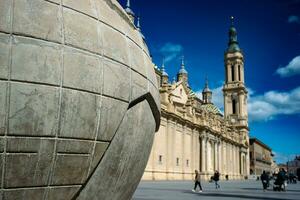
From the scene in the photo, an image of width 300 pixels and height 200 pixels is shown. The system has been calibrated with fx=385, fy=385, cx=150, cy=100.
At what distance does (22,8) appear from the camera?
3330 millimetres

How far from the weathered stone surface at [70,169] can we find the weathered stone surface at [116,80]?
0.67 m

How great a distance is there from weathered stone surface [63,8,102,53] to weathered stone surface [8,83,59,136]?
535 millimetres

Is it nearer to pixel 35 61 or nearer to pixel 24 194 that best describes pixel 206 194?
pixel 24 194

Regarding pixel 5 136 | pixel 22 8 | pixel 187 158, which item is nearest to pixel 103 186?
pixel 5 136

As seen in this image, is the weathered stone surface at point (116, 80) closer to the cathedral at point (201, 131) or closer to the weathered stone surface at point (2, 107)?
the weathered stone surface at point (2, 107)

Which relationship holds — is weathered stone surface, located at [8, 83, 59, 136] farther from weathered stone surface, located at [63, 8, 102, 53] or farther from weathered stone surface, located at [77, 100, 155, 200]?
weathered stone surface, located at [77, 100, 155, 200]

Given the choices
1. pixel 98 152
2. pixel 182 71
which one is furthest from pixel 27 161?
pixel 182 71

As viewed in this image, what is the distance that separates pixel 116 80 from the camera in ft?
12.4

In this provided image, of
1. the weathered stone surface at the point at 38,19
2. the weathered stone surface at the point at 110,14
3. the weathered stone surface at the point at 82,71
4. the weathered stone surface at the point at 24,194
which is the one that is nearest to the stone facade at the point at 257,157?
the weathered stone surface at the point at 110,14

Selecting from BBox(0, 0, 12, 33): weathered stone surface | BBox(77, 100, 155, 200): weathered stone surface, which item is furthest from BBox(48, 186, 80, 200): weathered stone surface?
BBox(0, 0, 12, 33): weathered stone surface

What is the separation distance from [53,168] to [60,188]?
0.23 metres

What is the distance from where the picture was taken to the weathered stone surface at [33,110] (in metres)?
3.11

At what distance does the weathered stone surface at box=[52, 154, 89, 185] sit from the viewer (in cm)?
338

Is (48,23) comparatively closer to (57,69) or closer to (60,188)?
(57,69)
